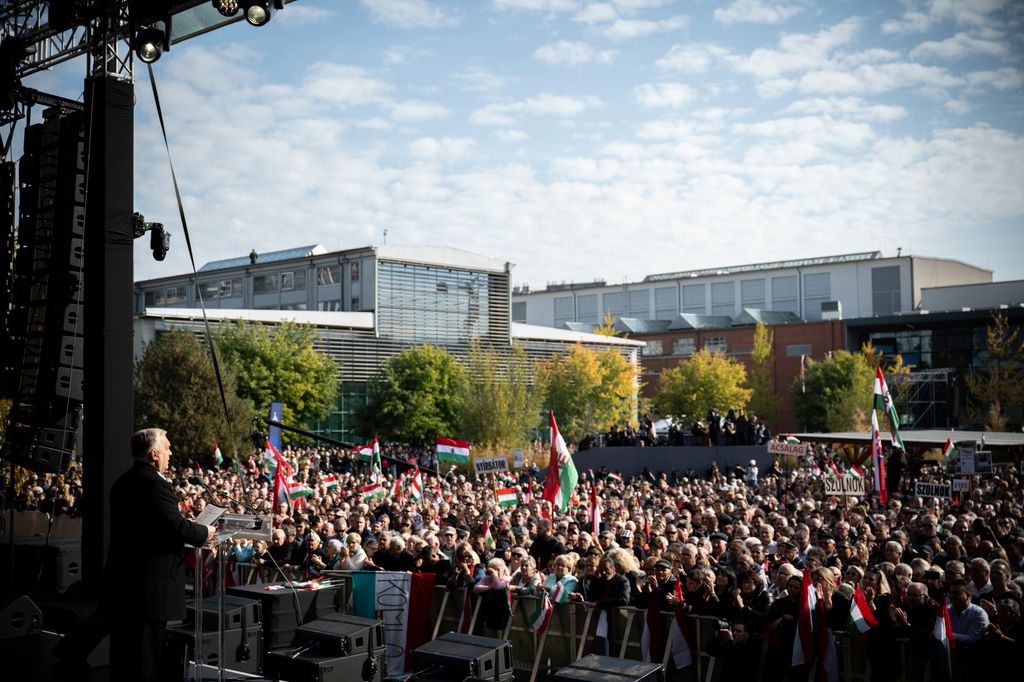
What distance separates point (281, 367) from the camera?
48000 millimetres

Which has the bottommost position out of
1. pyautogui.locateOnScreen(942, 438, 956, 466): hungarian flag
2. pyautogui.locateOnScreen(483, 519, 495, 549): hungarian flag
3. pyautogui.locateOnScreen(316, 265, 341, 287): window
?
pyautogui.locateOnScreen(483, 519, 495, 549): hungarian flag

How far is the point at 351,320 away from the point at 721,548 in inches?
1797

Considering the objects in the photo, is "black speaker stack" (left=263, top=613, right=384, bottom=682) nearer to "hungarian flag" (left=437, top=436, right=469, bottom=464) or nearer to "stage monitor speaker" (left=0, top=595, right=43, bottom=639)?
"stage monitor speaker" (left=0, top=595, right=43, bottom=639)

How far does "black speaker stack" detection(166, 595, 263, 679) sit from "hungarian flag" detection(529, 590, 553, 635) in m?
3.00

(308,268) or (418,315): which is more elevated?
(308,268)

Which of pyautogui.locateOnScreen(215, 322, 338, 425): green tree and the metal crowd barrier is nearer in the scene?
the metal crowd barrier

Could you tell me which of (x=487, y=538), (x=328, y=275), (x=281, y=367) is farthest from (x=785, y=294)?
(x=487, y=538)

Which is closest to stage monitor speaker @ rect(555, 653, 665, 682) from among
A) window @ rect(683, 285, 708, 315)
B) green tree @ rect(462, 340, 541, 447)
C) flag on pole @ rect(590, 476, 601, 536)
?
flag on pole @ rect(590, 476, 601, 536)

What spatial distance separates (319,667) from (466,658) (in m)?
1.42

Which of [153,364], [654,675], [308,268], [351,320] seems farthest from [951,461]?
[308,268]

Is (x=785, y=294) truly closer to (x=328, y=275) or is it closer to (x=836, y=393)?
(x=836, y=393)

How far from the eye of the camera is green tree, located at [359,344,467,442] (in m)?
52.3

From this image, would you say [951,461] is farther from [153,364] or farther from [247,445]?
[153,364]

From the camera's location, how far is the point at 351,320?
56031 millimetres
